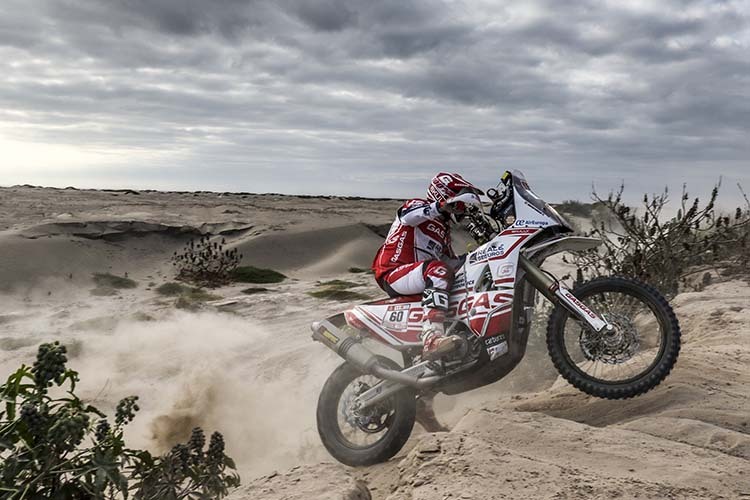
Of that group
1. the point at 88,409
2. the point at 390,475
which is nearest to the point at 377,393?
the point at 390,475

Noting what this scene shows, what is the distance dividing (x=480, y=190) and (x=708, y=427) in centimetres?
226

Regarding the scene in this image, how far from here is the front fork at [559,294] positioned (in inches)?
174

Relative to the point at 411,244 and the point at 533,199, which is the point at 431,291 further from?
the point at 533,199

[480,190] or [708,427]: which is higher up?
[480,190]

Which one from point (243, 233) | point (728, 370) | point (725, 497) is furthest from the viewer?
point (243, 233)

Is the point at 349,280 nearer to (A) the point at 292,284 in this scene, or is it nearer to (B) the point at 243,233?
(A) the point at 292,284

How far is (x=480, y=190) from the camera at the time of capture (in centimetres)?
513

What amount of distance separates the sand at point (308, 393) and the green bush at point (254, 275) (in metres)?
0.53

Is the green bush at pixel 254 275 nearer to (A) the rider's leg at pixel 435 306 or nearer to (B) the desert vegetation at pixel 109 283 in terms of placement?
(B) the desert vegetation at pixel 109 283

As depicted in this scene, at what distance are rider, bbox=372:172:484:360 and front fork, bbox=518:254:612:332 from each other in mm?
592

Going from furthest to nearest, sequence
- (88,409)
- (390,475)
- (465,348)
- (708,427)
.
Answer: (465,348)
(390,475)
(708,427)
(88,409)

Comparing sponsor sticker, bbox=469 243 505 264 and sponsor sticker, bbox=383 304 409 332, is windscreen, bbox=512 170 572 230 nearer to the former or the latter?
sponsor sticker, bbox=469 243 505 264

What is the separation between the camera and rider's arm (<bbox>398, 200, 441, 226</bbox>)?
5.10 meters

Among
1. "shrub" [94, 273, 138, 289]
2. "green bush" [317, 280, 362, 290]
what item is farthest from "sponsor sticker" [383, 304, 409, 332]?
"shrub" [94, 273, 138, 289]
